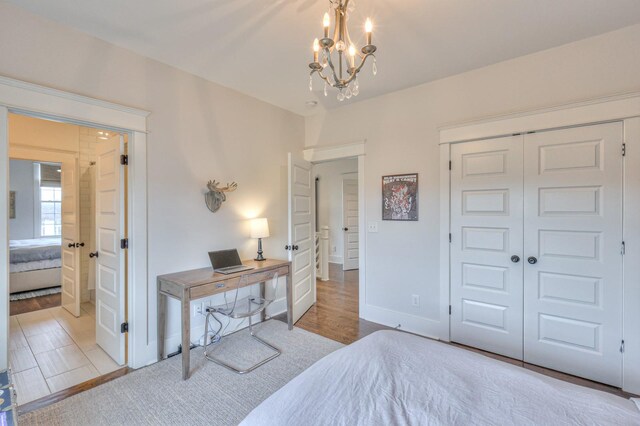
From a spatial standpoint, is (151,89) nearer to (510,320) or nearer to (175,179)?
(175,179)

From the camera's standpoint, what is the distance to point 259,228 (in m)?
3.22

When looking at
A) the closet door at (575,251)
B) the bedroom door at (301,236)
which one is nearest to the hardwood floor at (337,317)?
the bedroom door at (301,236)

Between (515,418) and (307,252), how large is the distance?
116 inches

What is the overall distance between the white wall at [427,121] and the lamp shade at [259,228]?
1189 mm

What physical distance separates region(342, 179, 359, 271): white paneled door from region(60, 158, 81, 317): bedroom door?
4.47 meters

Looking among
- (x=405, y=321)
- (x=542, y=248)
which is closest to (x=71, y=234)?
(x=405, y=321)

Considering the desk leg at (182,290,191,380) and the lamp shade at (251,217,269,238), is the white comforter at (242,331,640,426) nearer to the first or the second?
the desk leg at (182,290,191,380)

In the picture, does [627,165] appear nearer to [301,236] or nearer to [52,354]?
[301,236]

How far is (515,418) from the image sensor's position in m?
0.99

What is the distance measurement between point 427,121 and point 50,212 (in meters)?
8.39

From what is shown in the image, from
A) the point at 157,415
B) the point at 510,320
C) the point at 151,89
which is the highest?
the point at 151,89

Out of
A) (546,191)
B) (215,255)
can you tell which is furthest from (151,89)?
(546,191)

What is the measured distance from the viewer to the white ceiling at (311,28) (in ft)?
6.19

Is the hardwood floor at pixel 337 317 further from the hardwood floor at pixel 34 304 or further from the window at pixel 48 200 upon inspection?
the window at pixel 48 200
